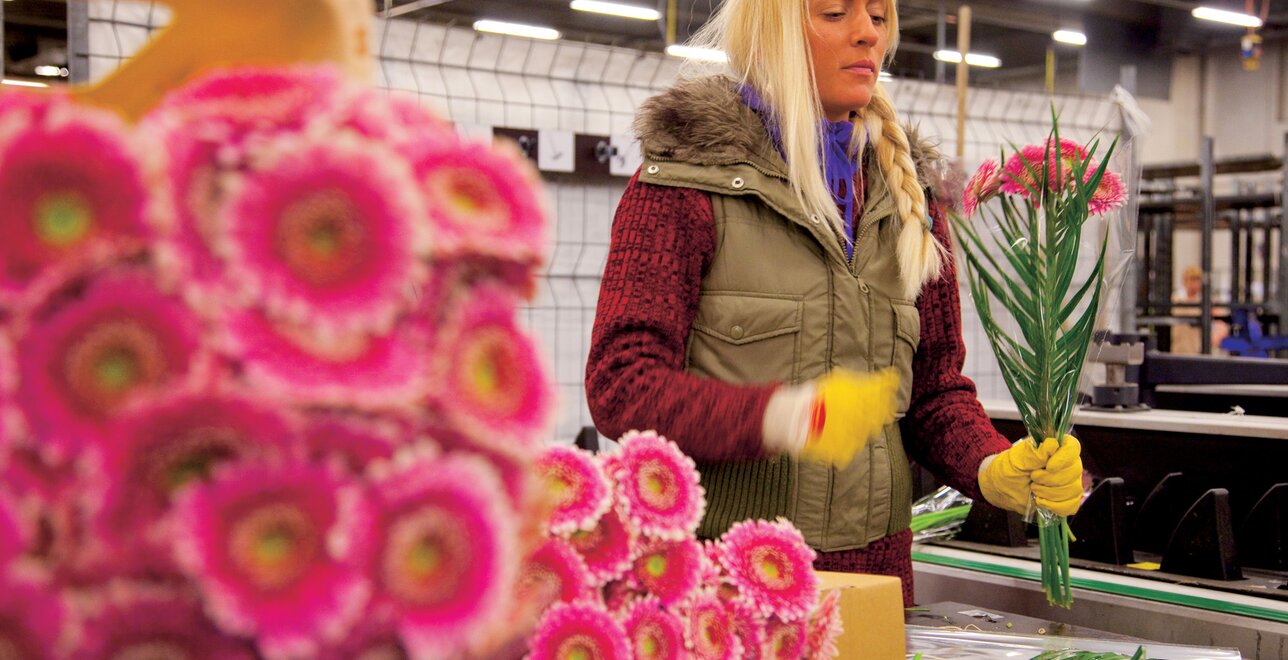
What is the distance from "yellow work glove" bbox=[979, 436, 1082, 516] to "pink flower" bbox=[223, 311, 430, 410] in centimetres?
105

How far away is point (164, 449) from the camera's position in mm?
386

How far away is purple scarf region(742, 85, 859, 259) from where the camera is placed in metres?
1.45

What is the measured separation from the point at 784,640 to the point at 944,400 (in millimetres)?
863

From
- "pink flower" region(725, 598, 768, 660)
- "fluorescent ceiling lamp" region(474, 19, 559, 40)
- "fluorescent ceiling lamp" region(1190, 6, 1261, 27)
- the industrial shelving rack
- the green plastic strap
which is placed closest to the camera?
"pink flower" region(725, 598, 768, 660)

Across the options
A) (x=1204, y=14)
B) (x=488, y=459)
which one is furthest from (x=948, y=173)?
(x=1204, y=14)

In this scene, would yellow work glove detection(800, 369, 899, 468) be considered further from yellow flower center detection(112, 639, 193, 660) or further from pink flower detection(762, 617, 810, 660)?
yellow flower center detection(112, 639, 193, 660)

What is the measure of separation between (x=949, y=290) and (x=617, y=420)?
0.60m

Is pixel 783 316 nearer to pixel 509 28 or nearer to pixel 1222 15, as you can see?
pixel 509 28

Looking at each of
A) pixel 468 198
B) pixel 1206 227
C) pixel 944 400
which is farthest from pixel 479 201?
pixel 1206 227

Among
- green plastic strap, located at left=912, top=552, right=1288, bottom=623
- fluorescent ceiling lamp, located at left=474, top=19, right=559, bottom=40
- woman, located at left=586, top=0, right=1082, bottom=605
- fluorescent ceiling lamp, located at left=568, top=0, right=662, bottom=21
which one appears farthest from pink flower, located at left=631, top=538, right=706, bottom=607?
fluorescent ceiling lamp, located at left=474, top=19, right=559, bottom=40

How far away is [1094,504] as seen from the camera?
6.53 feet

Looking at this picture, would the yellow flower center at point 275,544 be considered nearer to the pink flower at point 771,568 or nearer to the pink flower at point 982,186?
the pink flower at point 771,568

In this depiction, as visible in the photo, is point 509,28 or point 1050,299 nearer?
point 1050,299

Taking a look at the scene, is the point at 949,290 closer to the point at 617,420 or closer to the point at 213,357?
the point at 617,420
